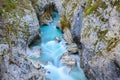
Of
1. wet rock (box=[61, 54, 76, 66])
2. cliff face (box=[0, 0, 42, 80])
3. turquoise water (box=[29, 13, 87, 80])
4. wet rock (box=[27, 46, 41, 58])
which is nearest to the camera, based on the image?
cliff face (box=[0, 0, 42, 80])

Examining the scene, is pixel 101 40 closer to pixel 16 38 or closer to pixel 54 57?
pixel 54 57

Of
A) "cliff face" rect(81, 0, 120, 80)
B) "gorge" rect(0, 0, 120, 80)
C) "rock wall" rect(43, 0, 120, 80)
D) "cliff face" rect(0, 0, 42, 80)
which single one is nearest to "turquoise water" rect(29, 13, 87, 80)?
"gorge" rect(0, 0, 120, 80)

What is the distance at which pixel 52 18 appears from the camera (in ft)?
70.6

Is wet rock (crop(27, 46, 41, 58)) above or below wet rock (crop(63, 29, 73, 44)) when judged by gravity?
below

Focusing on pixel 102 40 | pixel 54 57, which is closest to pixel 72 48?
pixel 54 57

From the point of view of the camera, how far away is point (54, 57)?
14062mm

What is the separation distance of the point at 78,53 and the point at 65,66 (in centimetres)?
156

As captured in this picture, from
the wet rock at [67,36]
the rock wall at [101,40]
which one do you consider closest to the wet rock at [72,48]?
the wet rock at [67,36]

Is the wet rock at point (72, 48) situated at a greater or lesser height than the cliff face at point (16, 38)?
lesser

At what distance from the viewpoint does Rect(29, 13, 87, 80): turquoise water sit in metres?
12.2

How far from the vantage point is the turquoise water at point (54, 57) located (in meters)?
12.2

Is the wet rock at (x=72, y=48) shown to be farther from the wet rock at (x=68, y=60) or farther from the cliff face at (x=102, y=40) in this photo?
the cliff face at (x=102, y=40)

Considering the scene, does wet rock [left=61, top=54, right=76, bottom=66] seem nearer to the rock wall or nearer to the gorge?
the gorge

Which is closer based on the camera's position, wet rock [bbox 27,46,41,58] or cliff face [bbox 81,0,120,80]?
cliff face [bbox 81,0,120,80]
